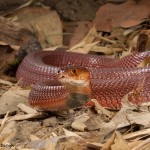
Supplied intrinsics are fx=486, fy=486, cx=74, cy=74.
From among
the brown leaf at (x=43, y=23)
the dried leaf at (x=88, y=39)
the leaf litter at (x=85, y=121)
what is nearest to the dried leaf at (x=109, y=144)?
the leaf litter at (x=85, y=121)

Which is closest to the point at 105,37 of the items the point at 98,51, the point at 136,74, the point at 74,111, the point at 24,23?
the point at 98,51

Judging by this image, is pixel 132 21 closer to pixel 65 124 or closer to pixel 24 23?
pixel 24 23

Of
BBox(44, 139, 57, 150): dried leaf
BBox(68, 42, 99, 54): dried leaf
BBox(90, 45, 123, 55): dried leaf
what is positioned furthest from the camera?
BBox(68, 42, 99, 54): dried leaf

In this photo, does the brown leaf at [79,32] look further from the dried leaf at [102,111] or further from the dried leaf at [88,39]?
the dried leaf at [102,111]

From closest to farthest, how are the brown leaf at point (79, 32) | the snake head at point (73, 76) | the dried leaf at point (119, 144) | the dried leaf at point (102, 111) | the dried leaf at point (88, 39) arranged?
the dried leaf at point (119, 144)
the snake head at point (73, 76)
the dried leaf at point (102, 111)
the dried leaf at point (88, 39)
the brown leaf at point (79, 32)

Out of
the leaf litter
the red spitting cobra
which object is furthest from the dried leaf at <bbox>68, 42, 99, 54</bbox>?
the red spitting cobra

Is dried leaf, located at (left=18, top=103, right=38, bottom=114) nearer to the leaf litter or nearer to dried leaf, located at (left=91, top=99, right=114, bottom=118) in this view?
the leaf litter
